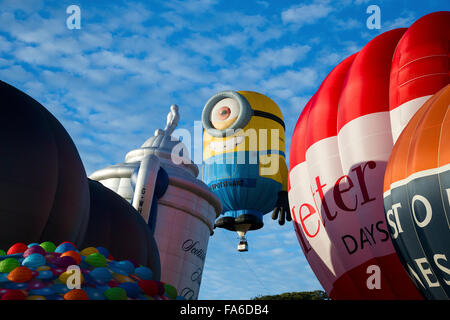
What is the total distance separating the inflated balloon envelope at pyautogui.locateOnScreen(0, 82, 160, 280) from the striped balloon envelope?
203 inches

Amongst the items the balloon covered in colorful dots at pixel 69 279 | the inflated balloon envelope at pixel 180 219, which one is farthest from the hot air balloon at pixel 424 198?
the inflated balloon envelope at pixel 180 219

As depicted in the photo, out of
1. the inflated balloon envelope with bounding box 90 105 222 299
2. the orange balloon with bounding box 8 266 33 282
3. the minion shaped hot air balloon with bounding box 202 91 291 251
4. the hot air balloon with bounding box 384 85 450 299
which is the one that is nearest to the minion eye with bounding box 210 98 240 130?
the minion shaped hot air balloon with bounding box 202 91 291 251

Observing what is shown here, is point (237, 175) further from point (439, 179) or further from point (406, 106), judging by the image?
point (439, 179)

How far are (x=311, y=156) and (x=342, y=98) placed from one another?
1476 millimetres

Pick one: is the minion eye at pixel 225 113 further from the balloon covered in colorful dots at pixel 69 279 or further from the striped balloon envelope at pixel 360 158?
the balloon covered in colorful dots at pixel 69 279

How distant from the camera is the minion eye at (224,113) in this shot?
24688 mm

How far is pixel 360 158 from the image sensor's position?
10062 mm

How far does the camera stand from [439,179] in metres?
6.76

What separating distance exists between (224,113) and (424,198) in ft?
61.3

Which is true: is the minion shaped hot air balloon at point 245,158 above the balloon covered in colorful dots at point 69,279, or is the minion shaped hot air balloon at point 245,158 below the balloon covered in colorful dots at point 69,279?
above

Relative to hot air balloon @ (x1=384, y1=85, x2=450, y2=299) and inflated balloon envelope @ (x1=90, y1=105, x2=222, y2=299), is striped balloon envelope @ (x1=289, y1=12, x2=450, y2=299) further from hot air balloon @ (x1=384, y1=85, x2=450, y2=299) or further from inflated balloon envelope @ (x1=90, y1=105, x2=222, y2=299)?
inflated balloon envelope @ (x1=90, y1=105, x2=222, y2=299)

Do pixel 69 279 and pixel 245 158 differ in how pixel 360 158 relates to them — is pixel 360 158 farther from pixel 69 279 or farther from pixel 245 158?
pixel 245 158
